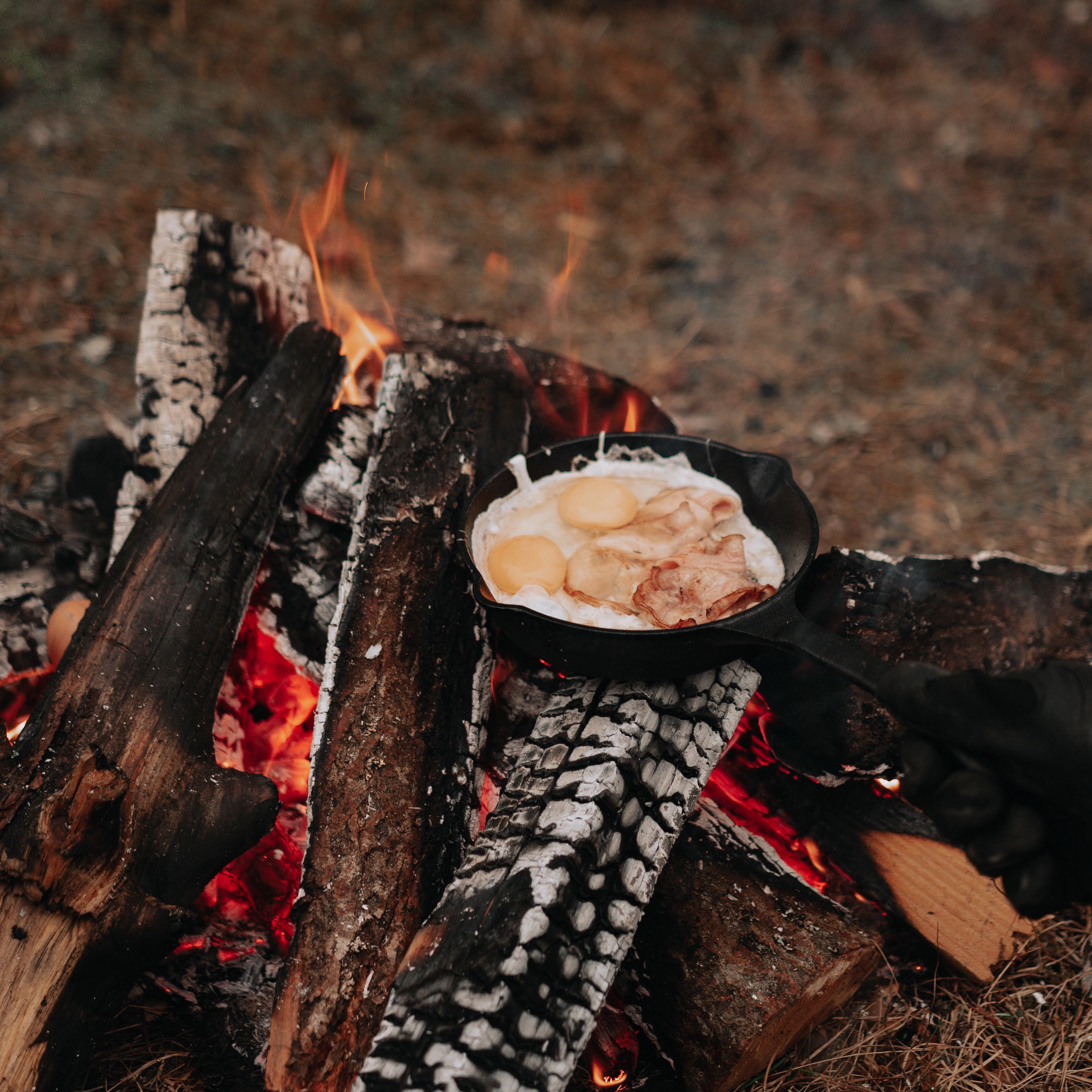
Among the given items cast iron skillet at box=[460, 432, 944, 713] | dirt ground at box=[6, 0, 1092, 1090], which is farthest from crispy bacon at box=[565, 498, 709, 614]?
dirt ground at box=[6, 0, 1092, 1090]

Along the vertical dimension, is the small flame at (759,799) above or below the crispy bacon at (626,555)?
below

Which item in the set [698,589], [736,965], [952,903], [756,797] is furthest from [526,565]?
[952,903]

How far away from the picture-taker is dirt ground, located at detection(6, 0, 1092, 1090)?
15.4 feet

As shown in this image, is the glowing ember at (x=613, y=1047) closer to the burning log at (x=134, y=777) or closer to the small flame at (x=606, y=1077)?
the small flame at (x=606, y=1077)

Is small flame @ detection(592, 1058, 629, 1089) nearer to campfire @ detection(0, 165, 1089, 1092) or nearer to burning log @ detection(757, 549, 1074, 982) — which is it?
campfire @ detection(0, 165, 1089, 1092)

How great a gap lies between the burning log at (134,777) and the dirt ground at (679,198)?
2377mm

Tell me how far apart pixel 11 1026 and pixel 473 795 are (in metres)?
1.07

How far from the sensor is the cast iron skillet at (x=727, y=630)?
1599 millimetres

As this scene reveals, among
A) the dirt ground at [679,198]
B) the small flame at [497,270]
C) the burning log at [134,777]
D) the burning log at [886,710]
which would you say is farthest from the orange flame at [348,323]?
the small flame at [497,270]

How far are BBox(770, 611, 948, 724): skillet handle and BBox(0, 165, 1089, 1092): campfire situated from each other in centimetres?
43

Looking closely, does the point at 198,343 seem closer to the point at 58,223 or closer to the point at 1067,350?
the point at 58,223

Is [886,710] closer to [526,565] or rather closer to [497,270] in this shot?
[526,565]

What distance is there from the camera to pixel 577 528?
238 centimetres

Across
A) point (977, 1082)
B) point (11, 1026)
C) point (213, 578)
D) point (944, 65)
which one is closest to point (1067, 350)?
point (944, 65)
